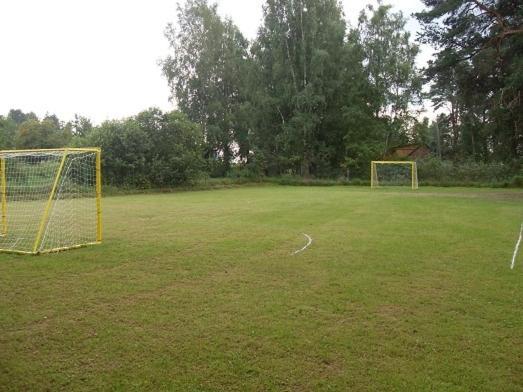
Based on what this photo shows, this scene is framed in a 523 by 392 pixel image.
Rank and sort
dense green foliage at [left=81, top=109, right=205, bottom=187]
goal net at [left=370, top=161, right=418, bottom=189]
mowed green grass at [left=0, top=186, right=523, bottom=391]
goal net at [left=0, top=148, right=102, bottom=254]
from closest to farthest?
mowed green grass at [left=0, top=186, right=523, bottom=391], goal net at [left=0, top=148, right=102, bottom=254], dense green foliage at [left=81, top=109, right=205, bottom=187], goal net at [left=370, top=161, right=418, bottom=189]

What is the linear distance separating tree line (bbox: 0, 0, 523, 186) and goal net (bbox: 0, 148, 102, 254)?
8762 mm

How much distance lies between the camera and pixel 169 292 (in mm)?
5512

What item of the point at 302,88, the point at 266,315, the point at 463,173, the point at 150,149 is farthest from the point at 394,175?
the point at 266,315

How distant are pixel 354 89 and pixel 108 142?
59.1 feet

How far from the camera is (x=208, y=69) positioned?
1383 inches

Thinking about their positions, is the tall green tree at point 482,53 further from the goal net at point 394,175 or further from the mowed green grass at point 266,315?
the mowed green grass at point 266,315

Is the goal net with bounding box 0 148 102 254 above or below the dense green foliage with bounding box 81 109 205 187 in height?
below

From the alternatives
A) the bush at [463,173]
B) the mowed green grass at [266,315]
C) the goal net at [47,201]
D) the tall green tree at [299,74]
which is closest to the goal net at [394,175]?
the bush at [463,173]

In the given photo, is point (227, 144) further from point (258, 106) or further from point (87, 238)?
point (87, 238)

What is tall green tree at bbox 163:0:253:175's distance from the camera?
115 feet

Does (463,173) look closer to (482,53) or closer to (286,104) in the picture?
(482,53)

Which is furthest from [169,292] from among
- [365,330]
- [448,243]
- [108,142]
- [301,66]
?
[301,66]

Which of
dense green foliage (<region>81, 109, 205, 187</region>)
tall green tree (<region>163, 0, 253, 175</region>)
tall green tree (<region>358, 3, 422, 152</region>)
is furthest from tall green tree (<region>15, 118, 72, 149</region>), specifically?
tall green tree (<region>358, 3, 422, 152</region>)

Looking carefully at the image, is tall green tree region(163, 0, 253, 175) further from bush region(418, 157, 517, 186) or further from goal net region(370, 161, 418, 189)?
bush region(418, 157, 517, 186)
